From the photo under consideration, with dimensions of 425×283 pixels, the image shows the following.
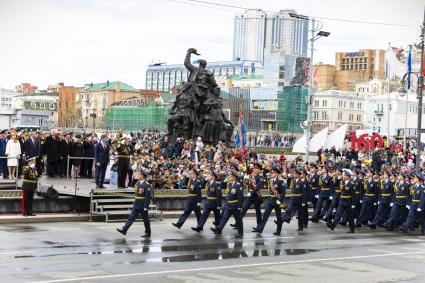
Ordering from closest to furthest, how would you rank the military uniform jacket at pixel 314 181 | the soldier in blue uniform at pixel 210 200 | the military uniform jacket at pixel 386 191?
1. the soldier in blue uniform at pixel 210 200
2. the military uniform jacket at pixel 386 191
3. the military uniform jacket at pixel 314 181

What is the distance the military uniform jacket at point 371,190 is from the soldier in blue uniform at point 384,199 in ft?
0.60

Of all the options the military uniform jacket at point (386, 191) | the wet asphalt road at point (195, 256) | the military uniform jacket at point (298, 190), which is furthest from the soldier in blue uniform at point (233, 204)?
the military uniform jacket at point (386, 191)

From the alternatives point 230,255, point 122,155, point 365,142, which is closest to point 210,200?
point 230,255

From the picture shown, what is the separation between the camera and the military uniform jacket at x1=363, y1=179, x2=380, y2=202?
2467cm

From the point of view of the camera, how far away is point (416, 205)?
23.5 metres

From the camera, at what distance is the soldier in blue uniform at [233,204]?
2067 cm

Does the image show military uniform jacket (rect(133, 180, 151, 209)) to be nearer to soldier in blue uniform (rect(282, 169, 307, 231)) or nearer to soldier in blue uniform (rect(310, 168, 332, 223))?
soldier in blue uniform (rect(282, 169, 307, 231))

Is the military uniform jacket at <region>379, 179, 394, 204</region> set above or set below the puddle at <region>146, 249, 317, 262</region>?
above

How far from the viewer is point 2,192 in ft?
71.7

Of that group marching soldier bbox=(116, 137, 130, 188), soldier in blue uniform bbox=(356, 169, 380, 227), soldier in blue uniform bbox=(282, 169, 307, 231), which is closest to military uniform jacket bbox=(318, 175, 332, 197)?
soldier in blue uniform bbox=(356, 169, 380, 227)

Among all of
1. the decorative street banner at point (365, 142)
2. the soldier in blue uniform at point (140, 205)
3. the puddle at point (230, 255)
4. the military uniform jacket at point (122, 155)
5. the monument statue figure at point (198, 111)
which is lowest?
the puddle at point (230, 255)

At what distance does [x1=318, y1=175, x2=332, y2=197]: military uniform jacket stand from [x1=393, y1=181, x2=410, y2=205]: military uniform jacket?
2117mm

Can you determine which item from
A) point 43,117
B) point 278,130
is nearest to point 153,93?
point 278,130

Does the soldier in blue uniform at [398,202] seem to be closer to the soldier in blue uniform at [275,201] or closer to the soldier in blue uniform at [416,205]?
the soldier in blue uniform at [416,205]
